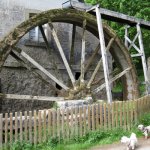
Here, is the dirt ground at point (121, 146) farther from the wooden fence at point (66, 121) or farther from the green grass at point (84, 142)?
the wooden fence at point (66, 121)

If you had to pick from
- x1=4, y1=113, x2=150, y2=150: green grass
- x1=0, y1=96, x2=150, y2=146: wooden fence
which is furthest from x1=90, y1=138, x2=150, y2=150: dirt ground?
x1=0, y1=96, x2=150, y2=146: wooden fence

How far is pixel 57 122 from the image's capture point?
26.2 feet

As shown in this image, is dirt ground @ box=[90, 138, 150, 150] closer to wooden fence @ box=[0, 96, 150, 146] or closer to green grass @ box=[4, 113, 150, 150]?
green grass @ box=[4, 113, 150, 150]

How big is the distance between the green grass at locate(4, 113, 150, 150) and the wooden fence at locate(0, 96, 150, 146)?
109 millimetres

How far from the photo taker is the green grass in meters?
7.55

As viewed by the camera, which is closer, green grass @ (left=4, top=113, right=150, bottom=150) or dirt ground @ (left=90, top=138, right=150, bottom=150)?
green grass @ (left=4, top=113, right=150, bottom=150)

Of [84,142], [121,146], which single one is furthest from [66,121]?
[121,146]

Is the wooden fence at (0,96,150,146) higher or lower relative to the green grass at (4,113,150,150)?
higher

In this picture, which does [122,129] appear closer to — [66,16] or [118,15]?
[66,16]

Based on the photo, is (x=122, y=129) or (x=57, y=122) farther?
(x=122, y=129)

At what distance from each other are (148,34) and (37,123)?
1238 centimetres

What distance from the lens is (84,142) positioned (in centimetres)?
804

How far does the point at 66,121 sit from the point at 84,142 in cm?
63

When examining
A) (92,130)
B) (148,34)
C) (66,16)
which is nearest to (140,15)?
(148,34)
